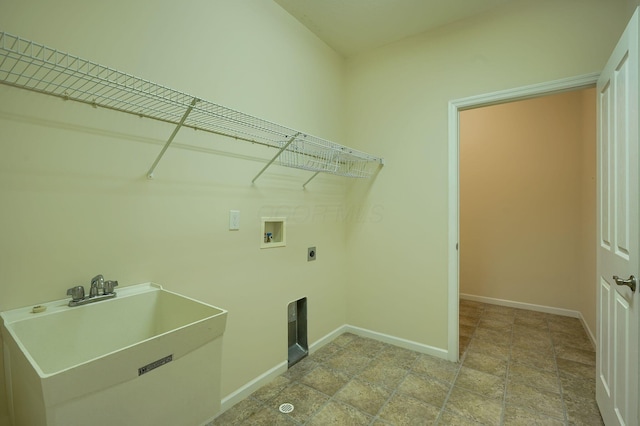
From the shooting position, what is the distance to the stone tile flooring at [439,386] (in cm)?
166

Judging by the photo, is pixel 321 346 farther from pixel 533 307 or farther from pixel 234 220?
pixel 533 307

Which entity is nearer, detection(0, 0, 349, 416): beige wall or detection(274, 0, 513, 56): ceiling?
detection(0, 0, 349, 416): beige wall

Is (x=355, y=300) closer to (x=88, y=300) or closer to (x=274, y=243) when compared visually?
(x=274, y=243)

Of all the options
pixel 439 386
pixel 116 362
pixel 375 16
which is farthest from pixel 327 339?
pixel 375 16

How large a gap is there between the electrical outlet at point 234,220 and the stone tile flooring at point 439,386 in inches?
43.0

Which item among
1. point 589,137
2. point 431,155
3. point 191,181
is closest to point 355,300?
point 431,155

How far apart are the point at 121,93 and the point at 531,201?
13.3 feet

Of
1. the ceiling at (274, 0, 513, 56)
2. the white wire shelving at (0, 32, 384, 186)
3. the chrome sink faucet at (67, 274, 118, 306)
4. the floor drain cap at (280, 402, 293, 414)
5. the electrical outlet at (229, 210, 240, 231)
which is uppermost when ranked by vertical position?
the ceiling at (274, 0, 513, 56)

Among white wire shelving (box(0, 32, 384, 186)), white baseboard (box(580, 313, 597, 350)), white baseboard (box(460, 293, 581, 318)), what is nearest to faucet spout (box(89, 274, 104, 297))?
white wire shelving (box(0, 32, 384, 186))

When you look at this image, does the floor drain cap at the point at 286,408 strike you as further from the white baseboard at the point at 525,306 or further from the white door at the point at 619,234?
the white baseboard at the point at 525,306

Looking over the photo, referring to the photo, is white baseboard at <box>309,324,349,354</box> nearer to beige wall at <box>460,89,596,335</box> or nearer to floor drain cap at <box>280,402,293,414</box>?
floor drain cap at <box>280,402,293,414</box>

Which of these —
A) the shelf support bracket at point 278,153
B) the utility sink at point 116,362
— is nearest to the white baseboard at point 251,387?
the utility sink at point 116,362

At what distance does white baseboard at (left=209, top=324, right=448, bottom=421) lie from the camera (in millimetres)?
1778

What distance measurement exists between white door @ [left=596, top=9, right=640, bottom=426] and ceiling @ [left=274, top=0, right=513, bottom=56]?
110cm
